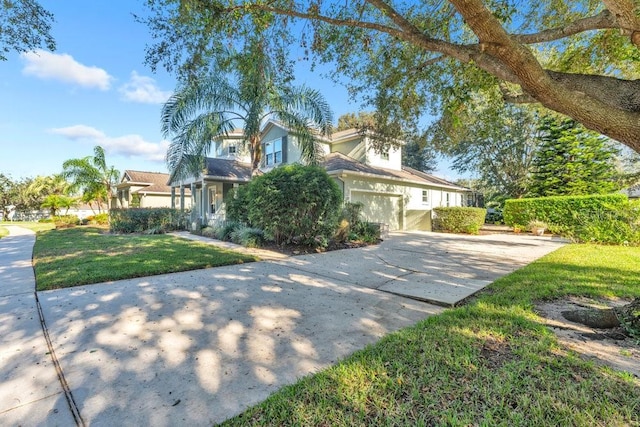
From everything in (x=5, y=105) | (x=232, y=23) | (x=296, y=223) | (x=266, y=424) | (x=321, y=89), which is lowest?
(x=266, y=424)

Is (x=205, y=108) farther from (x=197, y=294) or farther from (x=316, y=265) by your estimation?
(x=197, y=294)

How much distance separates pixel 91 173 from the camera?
2088cm

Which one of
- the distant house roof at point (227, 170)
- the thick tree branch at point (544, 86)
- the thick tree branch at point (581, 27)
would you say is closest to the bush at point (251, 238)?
the distant house roof at point (227, 170)

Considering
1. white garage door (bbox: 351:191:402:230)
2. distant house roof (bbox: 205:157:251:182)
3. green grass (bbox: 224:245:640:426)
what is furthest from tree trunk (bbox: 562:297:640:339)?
distant house roof (bbox: 205:157:251:182)

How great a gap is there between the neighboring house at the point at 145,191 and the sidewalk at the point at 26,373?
75.9 ft

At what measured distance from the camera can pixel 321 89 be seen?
12.6 meters

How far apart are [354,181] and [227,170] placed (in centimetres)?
749

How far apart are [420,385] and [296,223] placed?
7.42 meters

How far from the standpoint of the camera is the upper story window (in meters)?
17.2

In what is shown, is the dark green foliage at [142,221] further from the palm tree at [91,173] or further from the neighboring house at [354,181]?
the palm tree at [91,173]

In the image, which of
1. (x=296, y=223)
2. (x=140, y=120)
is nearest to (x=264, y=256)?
(x=296, y=223)

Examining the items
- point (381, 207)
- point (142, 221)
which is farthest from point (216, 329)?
point (142, 221)

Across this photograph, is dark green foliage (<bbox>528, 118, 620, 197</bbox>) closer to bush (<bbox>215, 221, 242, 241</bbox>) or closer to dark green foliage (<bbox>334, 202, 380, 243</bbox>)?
dark green foliage (<bbox>334, 202, 380, 243</bbox>)

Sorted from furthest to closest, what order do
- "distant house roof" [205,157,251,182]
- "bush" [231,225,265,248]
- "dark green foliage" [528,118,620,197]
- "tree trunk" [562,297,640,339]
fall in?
"dark green foliage" [528,118,620,197]
"distant house roof" [205,157,251,182]
"bush" [231,225,265,248]
"tree trunk" [562,297,640,339]
